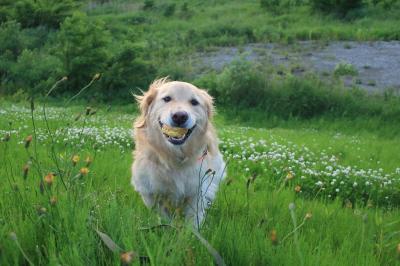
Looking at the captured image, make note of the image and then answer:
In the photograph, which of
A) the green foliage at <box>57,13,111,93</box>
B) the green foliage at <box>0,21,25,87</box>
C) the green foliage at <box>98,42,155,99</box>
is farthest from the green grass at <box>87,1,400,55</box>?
the green foliage at <box>0,21,25,87</box>

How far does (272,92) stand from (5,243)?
16.0 m

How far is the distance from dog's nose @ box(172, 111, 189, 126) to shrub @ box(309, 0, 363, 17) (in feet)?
98.3

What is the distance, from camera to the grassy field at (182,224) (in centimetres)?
245

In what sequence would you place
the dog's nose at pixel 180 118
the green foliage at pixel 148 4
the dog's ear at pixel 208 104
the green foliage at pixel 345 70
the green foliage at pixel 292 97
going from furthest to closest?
the green foliage at pixel 148 4 → the green foliage at pixel 345 70 → the green foliage at pixel 292 97 → the dog's ear at pixel 208 104 → the dog's nose at pixel 180 118

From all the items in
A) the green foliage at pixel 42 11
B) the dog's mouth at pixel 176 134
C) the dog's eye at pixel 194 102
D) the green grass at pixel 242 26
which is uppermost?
the green foliage at pixel 42 11

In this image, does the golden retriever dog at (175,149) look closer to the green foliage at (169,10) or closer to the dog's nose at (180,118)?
the dog's nose at (180,118)

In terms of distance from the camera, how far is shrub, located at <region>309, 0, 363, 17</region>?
104 ft

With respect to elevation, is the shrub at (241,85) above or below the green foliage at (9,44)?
below

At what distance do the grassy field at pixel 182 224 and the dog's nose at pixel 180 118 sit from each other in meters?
0.89

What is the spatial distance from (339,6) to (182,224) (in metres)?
32.1

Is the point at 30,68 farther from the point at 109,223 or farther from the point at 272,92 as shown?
the point at 109,223

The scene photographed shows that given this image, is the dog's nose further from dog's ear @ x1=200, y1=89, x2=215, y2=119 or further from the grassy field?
dog's ear @ x1=200, y1=89, x2=215, y2=119

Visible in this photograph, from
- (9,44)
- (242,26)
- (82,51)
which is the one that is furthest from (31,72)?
(242,26)

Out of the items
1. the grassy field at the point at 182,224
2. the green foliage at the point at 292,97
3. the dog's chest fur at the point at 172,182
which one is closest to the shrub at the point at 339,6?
the green foliage at the point at 292,97
